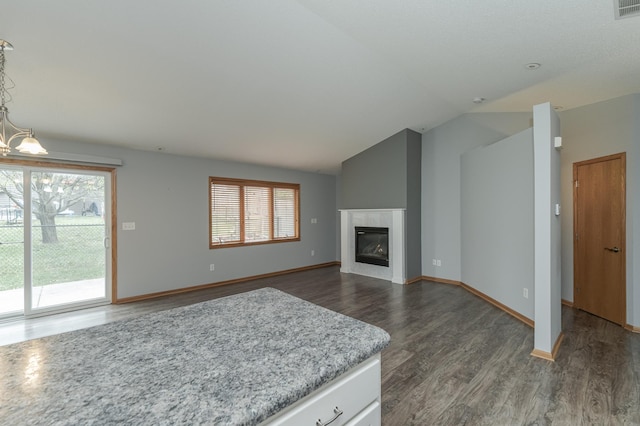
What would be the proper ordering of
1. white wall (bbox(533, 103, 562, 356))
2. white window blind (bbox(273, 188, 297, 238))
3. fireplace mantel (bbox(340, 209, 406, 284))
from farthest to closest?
white window blind (bbox(273, 188, 297, 238)), fireplace mantel (bbox(340, 209, 406, 284)), white wall (bbox(533, 103, 562, 356))

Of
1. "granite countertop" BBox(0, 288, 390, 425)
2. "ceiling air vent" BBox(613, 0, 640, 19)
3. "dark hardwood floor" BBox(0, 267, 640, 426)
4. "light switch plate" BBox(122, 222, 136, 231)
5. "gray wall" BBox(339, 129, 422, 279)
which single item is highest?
"ceiling air vent" BBox(613, 0, 640, 19)

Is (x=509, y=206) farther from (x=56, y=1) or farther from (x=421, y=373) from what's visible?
(x=56, y=1)

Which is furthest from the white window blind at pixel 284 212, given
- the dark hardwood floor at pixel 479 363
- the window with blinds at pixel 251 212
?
the dark hardwood floor at pixel 479 363

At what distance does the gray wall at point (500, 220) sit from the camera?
11.8 feet

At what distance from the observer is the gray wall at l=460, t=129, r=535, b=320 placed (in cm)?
361

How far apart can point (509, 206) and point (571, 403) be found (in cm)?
241

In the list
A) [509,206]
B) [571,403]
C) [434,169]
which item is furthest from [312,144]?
[571,403]

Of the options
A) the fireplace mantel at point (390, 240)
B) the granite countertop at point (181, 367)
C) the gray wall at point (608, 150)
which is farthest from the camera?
the fireplace mantel at point (390, 240)

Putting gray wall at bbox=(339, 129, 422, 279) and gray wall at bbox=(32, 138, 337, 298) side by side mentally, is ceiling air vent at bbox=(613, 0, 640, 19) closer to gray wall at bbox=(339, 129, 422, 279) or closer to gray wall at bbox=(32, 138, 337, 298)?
gray wall at bbox=(339, 129, 422, 279)

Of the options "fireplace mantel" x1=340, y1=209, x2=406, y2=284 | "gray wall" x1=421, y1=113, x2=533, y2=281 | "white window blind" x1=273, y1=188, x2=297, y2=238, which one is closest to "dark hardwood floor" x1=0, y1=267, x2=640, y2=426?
"fireplace mantel" x1=340, y1=209, x2=406, y2=284

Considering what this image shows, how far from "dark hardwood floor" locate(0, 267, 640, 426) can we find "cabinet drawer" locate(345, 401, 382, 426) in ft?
3.81

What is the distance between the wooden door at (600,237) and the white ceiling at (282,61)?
0.94 metres

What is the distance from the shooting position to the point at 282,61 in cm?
309

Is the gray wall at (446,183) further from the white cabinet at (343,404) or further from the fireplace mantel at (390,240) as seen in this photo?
the white cabinet at (343,404)
